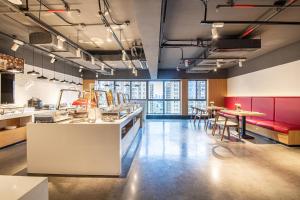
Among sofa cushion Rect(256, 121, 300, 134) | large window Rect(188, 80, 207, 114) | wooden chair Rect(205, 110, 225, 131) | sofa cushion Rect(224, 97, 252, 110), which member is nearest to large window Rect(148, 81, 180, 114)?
large window Rect(188, 80, 207, 114)

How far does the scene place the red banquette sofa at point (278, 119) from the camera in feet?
17.7

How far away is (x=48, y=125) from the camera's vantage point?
11.1 feet

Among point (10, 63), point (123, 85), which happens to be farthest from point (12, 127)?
point (123, 85)

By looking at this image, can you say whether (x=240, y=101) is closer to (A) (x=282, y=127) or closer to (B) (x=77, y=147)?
(A) (x=282, y=127)

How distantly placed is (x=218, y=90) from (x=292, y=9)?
801cm

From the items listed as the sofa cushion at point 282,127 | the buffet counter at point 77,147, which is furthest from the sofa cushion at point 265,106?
the buffet counter at point 77,147

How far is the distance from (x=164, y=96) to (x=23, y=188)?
11.6 metres

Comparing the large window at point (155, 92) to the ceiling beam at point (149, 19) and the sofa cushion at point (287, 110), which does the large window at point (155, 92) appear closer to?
the sofa cushion at point (287, 110)

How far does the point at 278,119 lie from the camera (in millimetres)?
6590

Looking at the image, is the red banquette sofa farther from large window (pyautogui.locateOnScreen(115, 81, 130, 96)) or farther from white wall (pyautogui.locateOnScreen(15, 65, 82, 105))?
white wall (pyautogui.locateOnScreen(15, 65, 82, 105))

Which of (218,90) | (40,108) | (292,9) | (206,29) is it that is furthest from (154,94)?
(292,9)

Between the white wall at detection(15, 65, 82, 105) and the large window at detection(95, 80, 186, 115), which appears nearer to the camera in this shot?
the white wall at detection(15, 65, 82, 105)

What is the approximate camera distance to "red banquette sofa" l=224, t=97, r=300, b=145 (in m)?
5.40

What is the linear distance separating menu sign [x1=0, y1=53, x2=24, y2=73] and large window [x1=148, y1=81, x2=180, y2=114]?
7.36 meters
